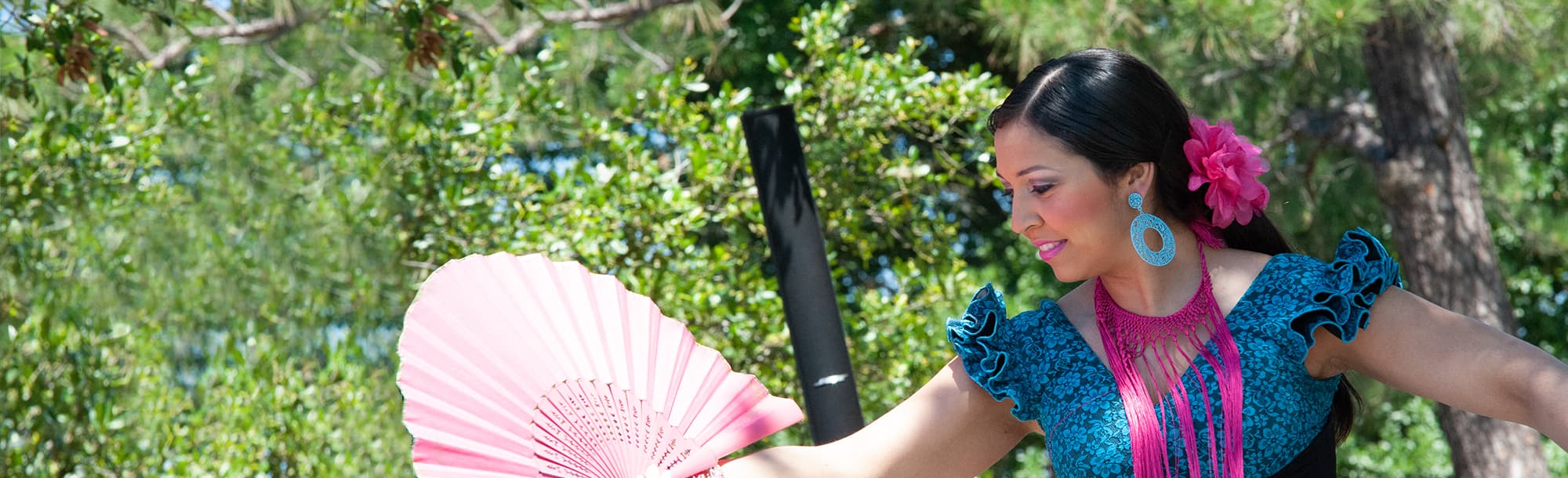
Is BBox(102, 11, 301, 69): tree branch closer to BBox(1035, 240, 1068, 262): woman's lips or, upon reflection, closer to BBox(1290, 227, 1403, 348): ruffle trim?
BBox(1035, 240, 1068, 262): woman's lips

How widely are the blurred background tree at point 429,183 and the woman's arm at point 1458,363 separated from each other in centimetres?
171

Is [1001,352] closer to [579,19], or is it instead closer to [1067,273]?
[1067,273]

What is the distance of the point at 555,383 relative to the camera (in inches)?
58.2

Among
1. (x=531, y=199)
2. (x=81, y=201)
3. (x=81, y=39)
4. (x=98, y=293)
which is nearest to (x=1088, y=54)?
(x=81, y=39)

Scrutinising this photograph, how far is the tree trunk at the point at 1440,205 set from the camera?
4660mm

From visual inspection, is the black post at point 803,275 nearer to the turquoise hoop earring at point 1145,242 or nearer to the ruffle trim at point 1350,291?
the turquoise hoop earring at point 1145,242

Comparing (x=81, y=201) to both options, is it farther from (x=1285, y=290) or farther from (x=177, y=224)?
(x=1285, y=290)

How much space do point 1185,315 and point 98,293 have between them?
3925 millimetres

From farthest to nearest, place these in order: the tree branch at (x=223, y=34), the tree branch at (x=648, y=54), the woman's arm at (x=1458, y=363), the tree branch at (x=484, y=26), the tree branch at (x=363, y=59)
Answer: the tree branch at (x=363, y=59) → the tree branch at (x=648, y=54) → the tree branch at (x=484, y=26) → the tree branch at (x=223, y=34) → the woman's arm at (x=1458, y=363)

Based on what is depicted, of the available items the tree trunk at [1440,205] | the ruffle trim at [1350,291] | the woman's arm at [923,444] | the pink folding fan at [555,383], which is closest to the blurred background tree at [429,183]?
the tree trunk at [1440,205]

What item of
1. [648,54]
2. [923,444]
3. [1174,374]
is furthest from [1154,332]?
[648,54]

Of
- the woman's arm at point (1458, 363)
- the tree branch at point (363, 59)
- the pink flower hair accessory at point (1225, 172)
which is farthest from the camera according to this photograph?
the tree branch at point (363, 59)

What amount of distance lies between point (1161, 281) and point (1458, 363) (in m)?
0.34

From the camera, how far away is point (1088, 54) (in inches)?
63.0
